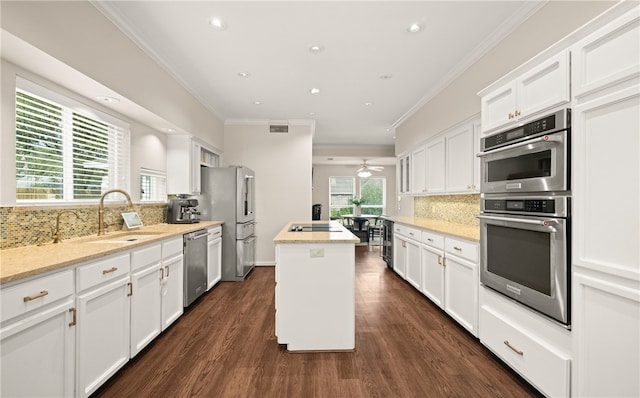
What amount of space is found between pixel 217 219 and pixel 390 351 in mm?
3121

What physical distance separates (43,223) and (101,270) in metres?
0.80

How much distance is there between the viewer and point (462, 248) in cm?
263

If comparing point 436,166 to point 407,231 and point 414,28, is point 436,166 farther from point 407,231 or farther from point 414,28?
point 414,28

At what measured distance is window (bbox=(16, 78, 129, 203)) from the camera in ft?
6.56

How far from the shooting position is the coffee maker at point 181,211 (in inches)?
147

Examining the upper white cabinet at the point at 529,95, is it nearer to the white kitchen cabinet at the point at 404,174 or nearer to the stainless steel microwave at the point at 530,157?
the stainless steel microwave at the point at 530,157

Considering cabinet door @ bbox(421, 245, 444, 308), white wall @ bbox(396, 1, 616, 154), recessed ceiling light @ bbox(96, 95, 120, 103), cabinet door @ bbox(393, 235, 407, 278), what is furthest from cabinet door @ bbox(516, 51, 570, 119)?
recessed ceiling light @ bbox(96, 95, 120, 103)

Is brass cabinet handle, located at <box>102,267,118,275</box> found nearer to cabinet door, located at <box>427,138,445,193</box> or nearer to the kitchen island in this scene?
the kitchen island

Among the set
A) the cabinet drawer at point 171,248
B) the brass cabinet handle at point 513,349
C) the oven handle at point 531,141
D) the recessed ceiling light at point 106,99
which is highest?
the recessed ceiling light at point 106,99

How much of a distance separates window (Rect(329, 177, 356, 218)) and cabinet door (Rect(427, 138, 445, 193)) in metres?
5.81

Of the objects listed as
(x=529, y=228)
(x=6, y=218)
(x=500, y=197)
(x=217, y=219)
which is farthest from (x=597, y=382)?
(x=217, y=219)

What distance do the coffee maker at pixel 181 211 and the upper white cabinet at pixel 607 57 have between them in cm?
399

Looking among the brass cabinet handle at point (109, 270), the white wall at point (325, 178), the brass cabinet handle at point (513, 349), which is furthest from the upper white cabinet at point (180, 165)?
the white wall at point (325, 178)

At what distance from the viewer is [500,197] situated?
81.1 inches
